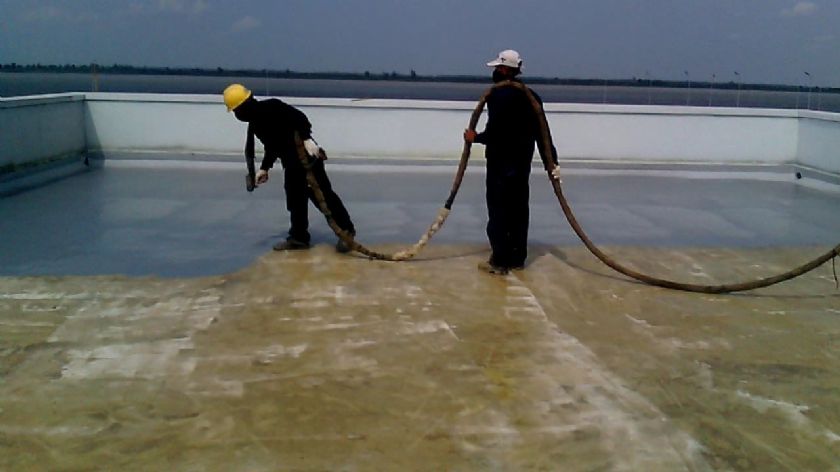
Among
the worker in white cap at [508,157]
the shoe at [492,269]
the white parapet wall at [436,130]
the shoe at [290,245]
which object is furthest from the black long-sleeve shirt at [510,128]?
the white parapet wall at [436,130]

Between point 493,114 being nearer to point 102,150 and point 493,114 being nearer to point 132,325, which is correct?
point 132,325

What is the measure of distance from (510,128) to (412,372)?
7.09ft

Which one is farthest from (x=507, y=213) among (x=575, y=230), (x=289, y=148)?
(x=289, y=148)

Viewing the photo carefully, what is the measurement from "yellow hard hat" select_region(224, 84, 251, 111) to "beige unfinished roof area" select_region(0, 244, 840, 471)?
3.89 ft

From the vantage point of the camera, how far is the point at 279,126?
5.70 m

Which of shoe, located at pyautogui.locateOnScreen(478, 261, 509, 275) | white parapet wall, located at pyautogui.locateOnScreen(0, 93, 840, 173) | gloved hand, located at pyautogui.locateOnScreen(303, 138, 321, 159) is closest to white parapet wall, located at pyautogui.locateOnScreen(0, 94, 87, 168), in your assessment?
white parapet wall, located at pyautogui.locateOnScreen(0, 93, 840, 173)

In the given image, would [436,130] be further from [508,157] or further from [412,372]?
[412,372]

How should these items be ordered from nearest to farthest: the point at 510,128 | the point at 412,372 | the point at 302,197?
the point at 412,372 < the point at 510,128 < the point at 302,197

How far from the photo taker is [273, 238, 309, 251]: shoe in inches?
232

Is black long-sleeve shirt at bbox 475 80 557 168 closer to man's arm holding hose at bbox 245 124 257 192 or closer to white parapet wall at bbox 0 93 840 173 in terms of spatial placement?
man's arm holding hose at bbox 245 124 257 192

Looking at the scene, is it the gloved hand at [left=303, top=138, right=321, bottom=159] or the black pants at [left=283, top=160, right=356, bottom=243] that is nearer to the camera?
the gloved hand at [left=303, top=138, right=321, bottom=159]

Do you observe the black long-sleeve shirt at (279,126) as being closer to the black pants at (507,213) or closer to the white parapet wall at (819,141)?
the black pants at (507,213)

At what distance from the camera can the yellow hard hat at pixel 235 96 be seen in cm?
555

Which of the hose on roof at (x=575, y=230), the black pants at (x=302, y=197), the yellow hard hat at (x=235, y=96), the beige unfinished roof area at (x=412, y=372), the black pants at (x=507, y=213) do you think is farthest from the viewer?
the black pants at (x=302, y=197)
